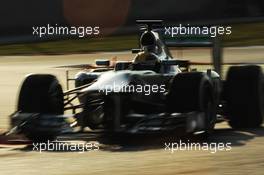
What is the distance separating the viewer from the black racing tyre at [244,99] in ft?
38.4

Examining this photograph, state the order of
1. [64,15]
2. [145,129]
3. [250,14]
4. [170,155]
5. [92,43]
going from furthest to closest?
[250,14], [64,15], [92,43], [145,129], [170,155]

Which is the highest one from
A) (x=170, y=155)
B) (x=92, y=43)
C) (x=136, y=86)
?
(x=92, y=43)

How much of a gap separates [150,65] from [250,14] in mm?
40964

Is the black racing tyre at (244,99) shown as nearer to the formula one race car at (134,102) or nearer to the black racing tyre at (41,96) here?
the formula one race car at (134,102)

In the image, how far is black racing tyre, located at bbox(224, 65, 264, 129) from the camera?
11.7 metres

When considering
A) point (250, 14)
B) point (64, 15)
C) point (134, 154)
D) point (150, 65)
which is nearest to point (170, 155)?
point (134, 154)

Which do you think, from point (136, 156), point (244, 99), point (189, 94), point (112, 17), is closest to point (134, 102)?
point (189, 94)

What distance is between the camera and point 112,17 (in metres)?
47.7

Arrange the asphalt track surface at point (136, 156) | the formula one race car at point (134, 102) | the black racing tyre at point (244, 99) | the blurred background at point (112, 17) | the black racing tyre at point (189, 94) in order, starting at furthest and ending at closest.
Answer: the blurred background at point (112, 17), the black racing tyre at point (244, 99), the black racing tyre at point (189, 94), the formula one race car at point (134, 102), the asphalt track surface at point (136, 156)

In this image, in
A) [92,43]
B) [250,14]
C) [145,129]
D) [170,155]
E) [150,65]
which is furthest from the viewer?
[250,14]

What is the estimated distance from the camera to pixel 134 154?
30.6ft

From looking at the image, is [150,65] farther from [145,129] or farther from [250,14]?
[250,14]

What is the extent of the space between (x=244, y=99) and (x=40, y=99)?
3061 mm

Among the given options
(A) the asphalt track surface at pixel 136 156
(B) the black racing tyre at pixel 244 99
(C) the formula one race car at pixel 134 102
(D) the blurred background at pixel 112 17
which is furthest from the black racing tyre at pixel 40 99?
(D) the blurred background at pixel 112 17
